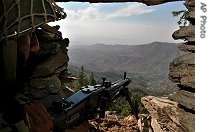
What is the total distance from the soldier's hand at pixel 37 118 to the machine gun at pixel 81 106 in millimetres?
544

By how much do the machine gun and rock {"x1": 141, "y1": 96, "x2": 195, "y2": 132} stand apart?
93 centimetres

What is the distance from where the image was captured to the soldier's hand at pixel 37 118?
186 cm

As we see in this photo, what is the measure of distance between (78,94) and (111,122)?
545 cm

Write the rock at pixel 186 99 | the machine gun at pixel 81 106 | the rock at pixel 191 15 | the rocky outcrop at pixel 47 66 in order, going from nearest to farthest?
the machine gun at pixel 81 106
the rock at pixel 186 99
the rock at pixel 191 15
the rocky outcrop at pixel 47 66

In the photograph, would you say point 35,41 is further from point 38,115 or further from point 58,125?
point 58,125

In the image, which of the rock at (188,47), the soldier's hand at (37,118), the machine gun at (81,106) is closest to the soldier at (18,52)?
the soldier's hand at (37,118)

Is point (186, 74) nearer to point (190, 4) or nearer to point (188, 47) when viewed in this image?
point (188, 47)

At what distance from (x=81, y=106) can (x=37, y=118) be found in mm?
1251

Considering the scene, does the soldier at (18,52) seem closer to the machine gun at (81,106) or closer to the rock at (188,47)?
the machine gun at (81,106)

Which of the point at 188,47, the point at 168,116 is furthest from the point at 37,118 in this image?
the point at 168,116

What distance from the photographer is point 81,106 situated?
3117mm

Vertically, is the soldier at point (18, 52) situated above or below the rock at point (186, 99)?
above

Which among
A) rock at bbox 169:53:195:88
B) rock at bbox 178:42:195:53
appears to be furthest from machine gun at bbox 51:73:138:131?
rock at bbox 178:42:195:53

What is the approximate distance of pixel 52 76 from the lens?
8258 millimetres
